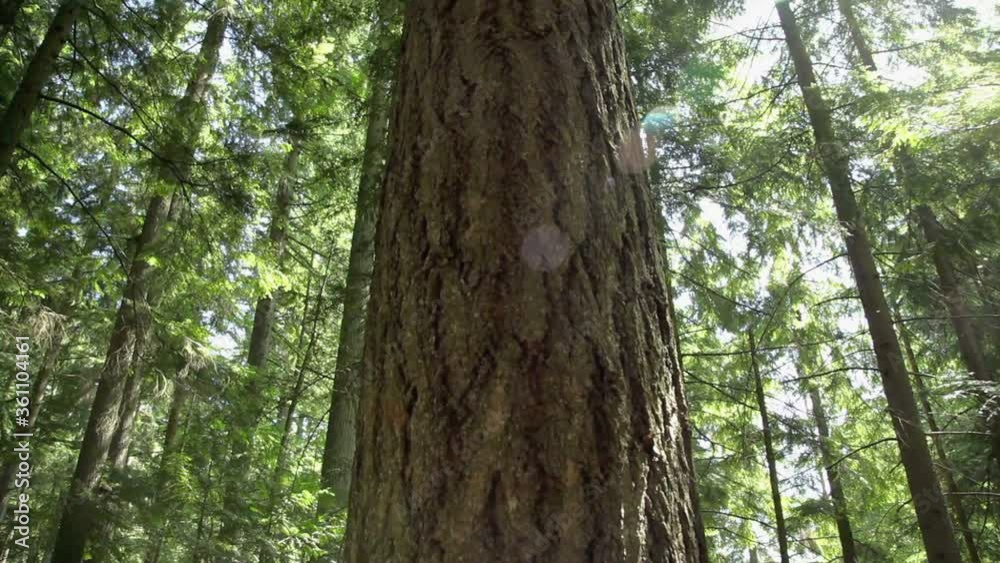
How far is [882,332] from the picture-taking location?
7.30 m

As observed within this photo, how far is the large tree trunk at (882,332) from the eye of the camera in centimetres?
654

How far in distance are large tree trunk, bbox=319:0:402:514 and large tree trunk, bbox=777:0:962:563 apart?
5.60 m

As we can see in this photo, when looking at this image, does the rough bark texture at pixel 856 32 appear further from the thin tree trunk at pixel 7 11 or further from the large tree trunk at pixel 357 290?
the thin tree trunk at pixel 7 11

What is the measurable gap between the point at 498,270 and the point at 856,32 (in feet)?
38.0

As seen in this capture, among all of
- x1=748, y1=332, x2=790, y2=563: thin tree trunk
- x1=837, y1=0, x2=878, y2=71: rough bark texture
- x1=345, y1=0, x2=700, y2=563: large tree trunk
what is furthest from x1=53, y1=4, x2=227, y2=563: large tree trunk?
x1=837, y1=0, x2=878, y2=71: rough bark texture

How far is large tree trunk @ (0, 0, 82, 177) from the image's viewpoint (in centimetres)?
445

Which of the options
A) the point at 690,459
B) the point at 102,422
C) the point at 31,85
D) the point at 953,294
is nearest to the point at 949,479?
the point at 953,294

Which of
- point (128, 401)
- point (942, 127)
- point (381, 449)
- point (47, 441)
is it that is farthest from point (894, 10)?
point (47, 441)

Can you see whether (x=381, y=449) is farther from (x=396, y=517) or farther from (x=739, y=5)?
(x=739, y=5)

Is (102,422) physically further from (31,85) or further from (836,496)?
(836,496)

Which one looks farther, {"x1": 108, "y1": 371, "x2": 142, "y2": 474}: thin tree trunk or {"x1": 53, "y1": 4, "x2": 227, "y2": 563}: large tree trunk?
{"x1": 108, "y1": 371, "x2": 142, "y2": 474}: thin tree trunk

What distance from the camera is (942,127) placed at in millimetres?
6137

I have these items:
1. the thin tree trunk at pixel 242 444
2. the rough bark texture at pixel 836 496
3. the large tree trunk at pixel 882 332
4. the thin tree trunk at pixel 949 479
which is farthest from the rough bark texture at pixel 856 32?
the thin tree trunk at pixel 242 444
